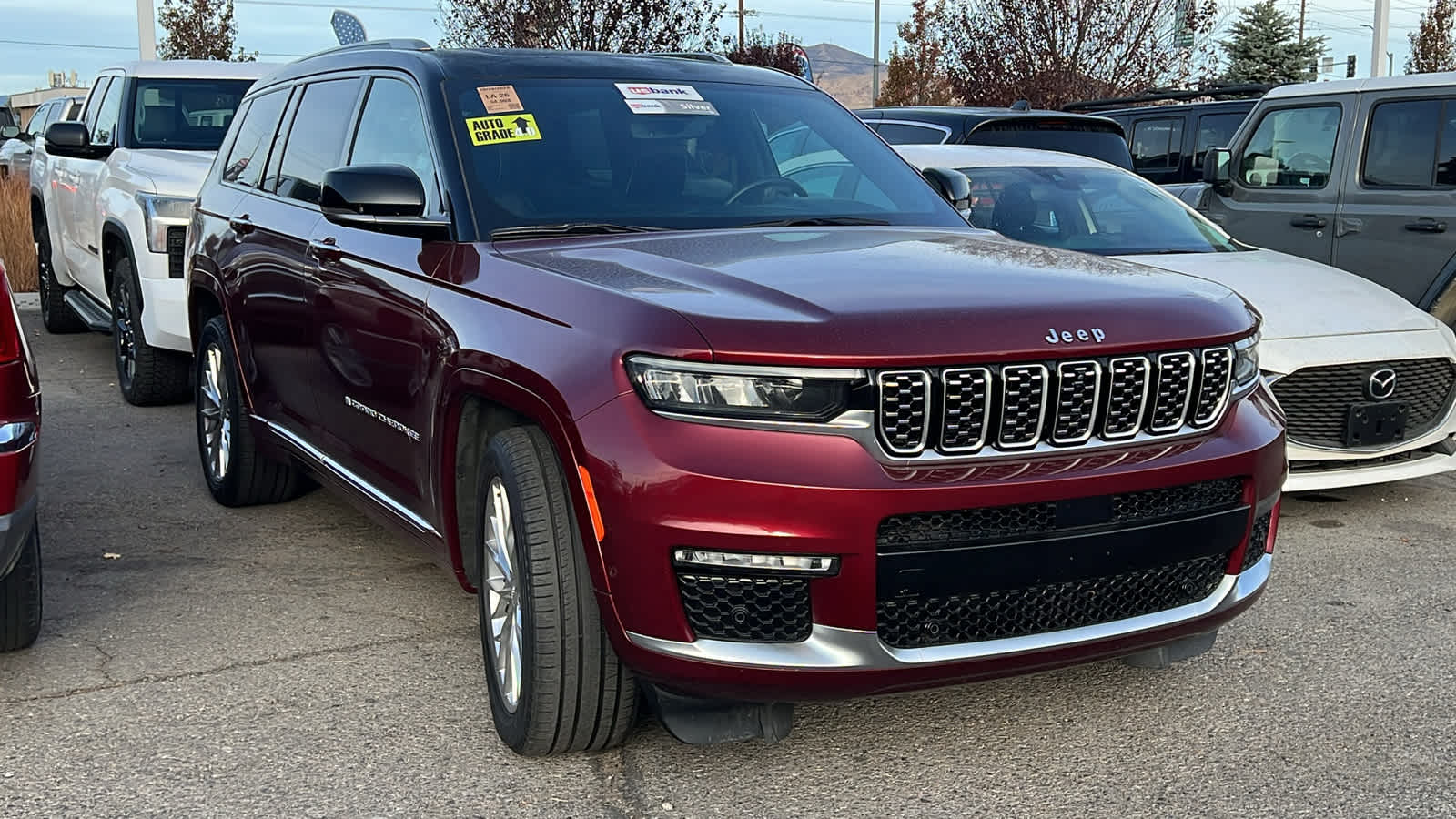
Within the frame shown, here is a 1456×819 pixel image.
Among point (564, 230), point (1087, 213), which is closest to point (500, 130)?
point (564, 230)

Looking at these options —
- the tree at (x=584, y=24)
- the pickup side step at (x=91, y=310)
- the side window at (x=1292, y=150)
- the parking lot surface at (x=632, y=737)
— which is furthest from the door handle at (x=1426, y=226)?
the tree at (x=584, y=24)

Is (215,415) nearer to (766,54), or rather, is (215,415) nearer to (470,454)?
(470,454)

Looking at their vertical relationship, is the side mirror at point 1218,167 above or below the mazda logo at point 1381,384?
above

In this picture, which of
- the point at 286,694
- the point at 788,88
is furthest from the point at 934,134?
the point at 286,694

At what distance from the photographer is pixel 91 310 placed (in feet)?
31.5

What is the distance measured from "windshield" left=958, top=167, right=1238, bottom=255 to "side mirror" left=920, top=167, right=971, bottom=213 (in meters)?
2.06

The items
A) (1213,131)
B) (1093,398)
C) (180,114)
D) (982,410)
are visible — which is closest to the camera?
(982,410)

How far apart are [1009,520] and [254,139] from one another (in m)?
3.95

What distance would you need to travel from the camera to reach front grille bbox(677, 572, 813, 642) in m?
3.11

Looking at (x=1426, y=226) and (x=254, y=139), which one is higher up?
(x=254, y=139)

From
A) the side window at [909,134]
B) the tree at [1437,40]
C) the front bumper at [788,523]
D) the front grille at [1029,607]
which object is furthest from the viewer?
the tree at [1437,40]

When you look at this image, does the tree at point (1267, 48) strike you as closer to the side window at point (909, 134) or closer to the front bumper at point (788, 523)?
the side window at point (909, 134)

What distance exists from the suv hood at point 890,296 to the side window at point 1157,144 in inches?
447

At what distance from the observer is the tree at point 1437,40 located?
36.8m
